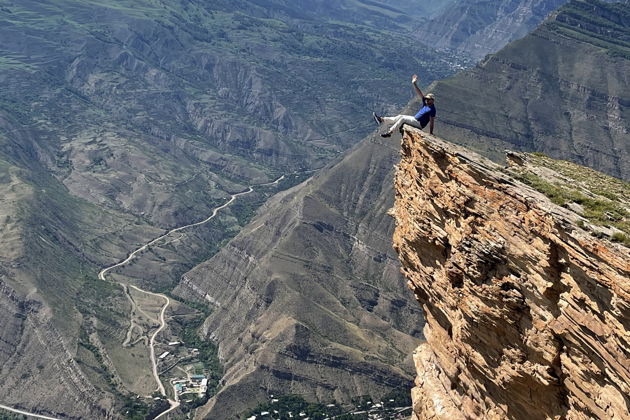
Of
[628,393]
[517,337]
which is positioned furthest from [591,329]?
[517,337]

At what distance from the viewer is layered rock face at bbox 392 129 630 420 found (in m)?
28.4

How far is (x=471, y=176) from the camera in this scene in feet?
122

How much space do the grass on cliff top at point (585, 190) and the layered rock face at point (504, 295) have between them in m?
1.27

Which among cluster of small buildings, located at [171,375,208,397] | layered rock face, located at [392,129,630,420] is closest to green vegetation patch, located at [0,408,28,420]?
cluster of small buildings, located at [171,375,208,397]

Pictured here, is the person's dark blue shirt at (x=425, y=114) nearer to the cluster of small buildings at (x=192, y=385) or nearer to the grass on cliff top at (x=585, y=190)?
the grass on cliff top at (x=585, y=190)

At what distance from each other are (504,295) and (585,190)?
8.67 m

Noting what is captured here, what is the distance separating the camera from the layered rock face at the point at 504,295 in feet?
93.2

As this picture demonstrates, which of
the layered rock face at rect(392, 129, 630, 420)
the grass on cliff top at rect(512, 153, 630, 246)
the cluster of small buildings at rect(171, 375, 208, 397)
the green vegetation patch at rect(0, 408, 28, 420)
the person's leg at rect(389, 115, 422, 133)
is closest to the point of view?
the layered rock face at rect(392, 129, 630, 420)

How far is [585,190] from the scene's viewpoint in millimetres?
38062

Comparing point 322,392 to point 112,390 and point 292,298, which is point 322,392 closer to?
point 292,298

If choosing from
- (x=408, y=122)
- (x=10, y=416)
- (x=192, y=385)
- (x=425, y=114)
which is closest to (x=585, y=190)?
(x=425, y=114)

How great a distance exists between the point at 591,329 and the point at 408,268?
19.2 m

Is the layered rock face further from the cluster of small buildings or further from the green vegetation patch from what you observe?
the green vegetation patch

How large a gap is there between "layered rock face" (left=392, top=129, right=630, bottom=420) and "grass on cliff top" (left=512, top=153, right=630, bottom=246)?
1.27m
